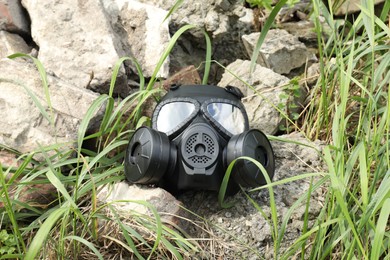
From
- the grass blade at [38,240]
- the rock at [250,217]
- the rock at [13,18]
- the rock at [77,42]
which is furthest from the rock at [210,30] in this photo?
the grass blade at [38,240]

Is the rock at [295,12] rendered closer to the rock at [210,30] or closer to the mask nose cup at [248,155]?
the rock at [210,30]

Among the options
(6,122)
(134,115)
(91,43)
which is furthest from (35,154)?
(91,43)

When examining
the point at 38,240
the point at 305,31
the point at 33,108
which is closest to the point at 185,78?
the point at 33,108

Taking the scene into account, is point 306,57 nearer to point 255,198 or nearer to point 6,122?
point 255,198

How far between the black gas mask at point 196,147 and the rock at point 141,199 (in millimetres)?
58

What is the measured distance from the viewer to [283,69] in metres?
3.69

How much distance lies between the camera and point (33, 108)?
117 inches

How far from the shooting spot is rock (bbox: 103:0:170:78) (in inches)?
143

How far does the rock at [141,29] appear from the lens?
143 inches

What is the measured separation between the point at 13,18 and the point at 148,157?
4.49 feet

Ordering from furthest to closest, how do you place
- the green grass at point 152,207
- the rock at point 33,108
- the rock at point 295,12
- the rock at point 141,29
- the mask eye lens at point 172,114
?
the rock at point 295,12
the rock at point 141,29
the rock at point 33,108
the mask eye lens at point 172,114
the green grass at point 152,207

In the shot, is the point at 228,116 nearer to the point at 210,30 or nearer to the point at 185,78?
the point at 185,78

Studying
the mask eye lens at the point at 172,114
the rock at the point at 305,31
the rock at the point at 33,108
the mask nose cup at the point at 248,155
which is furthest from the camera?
the rock at the point at 305,31

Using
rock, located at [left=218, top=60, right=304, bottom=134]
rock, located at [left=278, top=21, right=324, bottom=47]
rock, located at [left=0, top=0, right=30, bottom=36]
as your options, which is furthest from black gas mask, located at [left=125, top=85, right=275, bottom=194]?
rock, located at [left=278, top=21, right=324, bottom=47]
